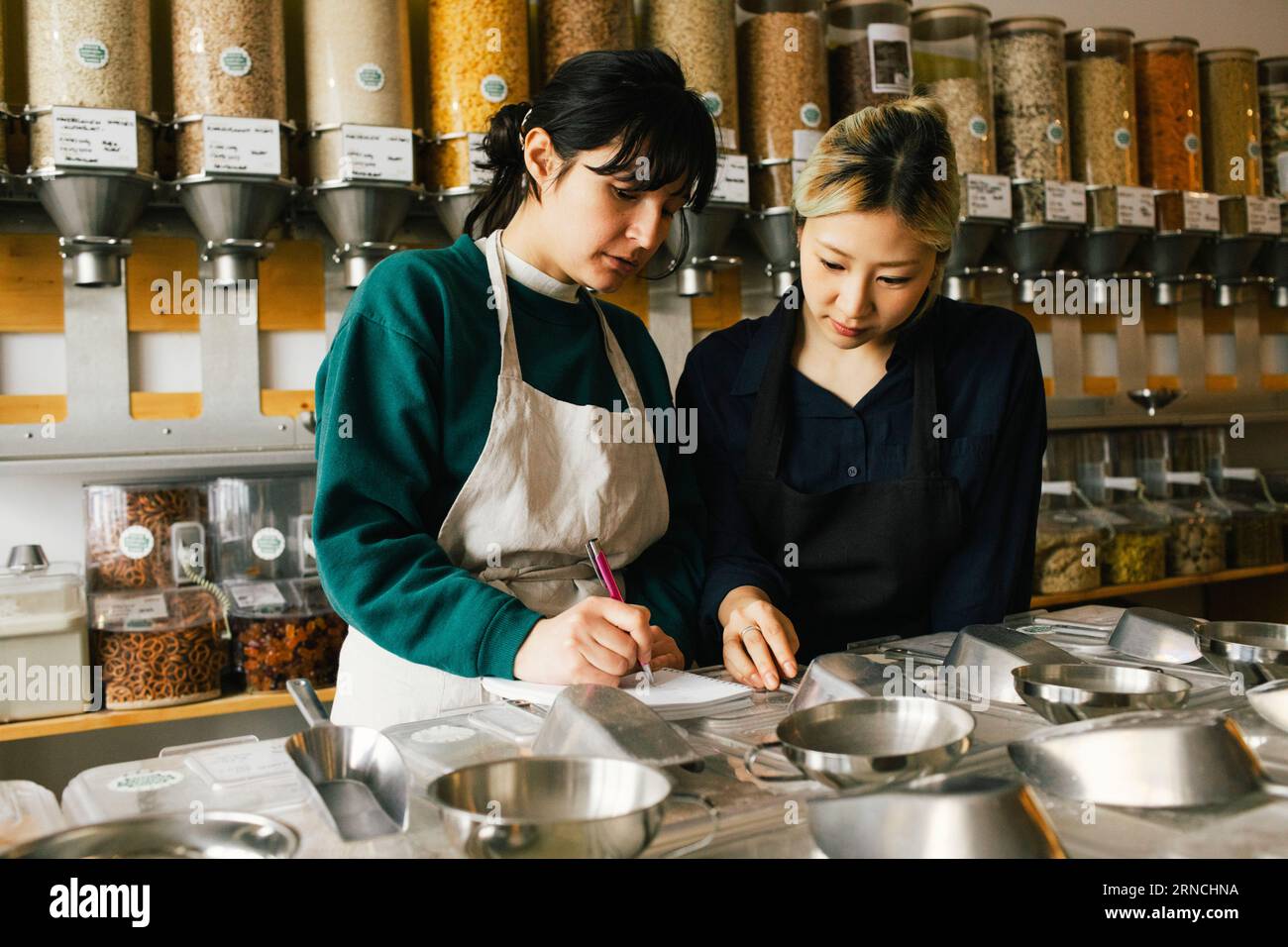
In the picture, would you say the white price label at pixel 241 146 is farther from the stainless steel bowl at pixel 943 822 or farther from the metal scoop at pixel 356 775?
the stainless steel bowl at pixel 943 822

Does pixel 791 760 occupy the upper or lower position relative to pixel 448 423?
lower

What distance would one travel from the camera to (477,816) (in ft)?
1.80

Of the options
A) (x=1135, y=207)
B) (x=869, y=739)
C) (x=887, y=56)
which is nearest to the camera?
(x=869, y=739)

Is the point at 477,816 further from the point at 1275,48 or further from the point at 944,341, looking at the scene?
the point at 1275,48

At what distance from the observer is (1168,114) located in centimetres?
284

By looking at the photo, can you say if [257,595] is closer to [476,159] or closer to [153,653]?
[153,653]

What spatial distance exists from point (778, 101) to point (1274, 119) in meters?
1.84

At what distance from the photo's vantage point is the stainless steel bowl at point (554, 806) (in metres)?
0.54

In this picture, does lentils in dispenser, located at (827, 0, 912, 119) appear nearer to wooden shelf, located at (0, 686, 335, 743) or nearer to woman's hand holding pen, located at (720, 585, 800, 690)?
woman's hand holding pen, located at (720, 585, 800, 690)

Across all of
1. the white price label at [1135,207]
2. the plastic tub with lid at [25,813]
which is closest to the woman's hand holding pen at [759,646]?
the plastic tub with lid at [25,813]

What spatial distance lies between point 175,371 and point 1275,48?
3.50 m

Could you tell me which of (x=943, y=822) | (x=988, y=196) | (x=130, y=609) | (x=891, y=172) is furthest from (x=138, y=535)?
(x=988, y=196)

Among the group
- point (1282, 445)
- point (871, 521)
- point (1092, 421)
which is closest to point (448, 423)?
point (871, 521)
